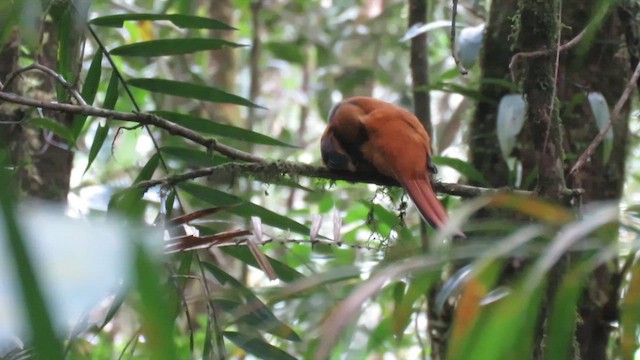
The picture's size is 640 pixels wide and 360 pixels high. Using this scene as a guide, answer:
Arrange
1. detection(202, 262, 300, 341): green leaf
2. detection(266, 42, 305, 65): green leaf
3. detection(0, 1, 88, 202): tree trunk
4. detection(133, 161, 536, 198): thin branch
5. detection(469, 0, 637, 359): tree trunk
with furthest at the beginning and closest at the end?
detection(266, 42, 305, 65): green leaf → detection(0, 1, 88, 202): tree trunk → detection(469, 0, 637, 359): tree trunk → detection(133, 161, 536, 198): thin branch → detection(202, 262, 300, 341): green leaf

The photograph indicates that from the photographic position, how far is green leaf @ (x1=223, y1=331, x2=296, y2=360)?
1.68 meters

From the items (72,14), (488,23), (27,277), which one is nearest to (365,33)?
(488,23)

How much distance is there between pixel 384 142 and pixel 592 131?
778mm

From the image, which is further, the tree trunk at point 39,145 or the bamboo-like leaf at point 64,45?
the tree trunk at point 39,145

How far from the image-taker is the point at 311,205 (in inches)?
196

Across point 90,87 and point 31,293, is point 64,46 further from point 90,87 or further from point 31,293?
point 31,293

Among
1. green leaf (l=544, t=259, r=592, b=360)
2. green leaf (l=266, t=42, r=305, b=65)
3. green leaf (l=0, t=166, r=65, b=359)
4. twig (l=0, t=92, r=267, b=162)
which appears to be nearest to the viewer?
green leaf (l=0, t=166, r=65, b=359)

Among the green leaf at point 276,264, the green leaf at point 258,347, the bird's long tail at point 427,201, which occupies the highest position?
the bird's long tail at point 427,201

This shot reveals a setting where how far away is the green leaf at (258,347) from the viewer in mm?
1679

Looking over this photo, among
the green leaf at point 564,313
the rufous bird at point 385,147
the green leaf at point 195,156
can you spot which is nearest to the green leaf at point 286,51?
the rufous bird at point 385,147

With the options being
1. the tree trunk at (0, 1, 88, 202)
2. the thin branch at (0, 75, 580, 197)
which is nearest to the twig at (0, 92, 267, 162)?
the thin branch at (0, 75, 580, 197)

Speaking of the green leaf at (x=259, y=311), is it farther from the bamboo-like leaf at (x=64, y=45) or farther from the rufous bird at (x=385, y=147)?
the bamboo-like leaf at (x=64, y=45)

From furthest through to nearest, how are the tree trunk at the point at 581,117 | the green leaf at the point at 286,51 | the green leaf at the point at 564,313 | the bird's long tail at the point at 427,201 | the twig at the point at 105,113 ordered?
the green leaf at the point at 286,51
the tree trunk at the point at 581,117
the bird's long tail at the point at 427,201
the twig at the point at 105,113
the green leaf at the point at 564,313

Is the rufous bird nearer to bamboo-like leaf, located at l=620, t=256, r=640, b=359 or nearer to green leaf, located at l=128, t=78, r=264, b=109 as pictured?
green leaf, located at l=128, t=78, r=264, b=109
